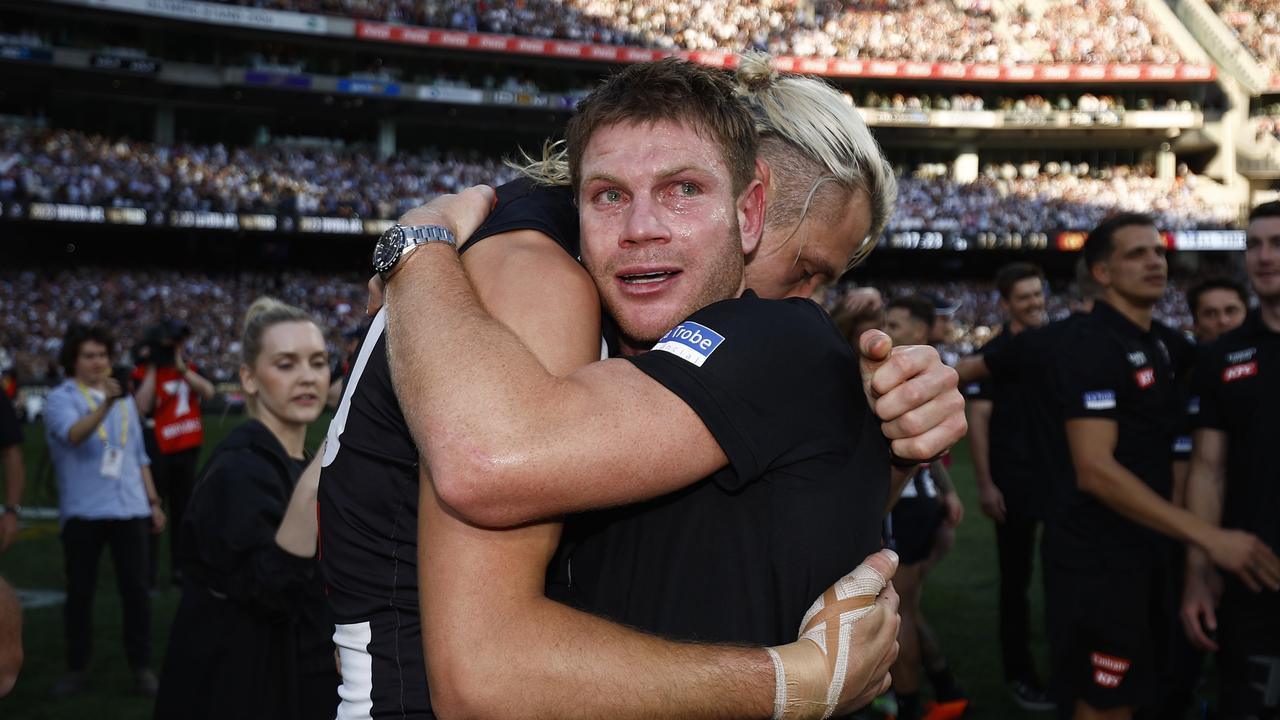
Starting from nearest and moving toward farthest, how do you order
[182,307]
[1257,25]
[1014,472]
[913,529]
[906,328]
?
[913,529] → [906,328] → [1014,472] → [182,307] → [1257,25]

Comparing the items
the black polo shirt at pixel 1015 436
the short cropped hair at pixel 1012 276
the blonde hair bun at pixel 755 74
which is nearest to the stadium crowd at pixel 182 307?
the short cropped hair at pixel 1012 276

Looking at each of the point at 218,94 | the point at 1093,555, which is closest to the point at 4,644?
the point at 1093,555

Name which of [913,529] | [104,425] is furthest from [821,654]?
[104,425]

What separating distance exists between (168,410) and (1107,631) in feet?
26.6

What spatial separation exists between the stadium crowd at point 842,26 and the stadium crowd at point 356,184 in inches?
213

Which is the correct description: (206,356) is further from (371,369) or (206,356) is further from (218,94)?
(371,369)

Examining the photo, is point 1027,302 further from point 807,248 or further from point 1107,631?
point 807,248

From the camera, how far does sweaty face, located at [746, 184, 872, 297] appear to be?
2.45 meters

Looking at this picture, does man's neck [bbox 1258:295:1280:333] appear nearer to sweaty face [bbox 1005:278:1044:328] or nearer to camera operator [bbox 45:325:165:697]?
sweaty face [bbox 1005:278:1044:328]

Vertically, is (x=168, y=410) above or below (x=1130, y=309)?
below

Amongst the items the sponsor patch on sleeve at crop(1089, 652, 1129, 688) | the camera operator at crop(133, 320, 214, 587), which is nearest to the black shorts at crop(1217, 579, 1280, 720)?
the sponsor patch on sleeve at crop(1089, 652, 1129, 688)

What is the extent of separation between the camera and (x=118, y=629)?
26.5ft

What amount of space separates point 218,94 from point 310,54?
3.95 metres

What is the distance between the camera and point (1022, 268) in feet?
24.5
